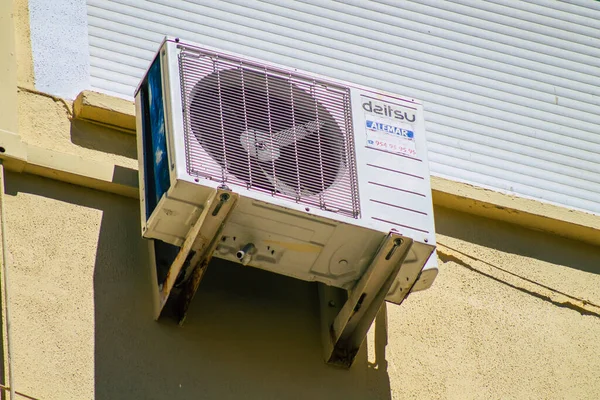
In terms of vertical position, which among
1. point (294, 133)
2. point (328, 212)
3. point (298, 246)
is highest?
point (294, 133)

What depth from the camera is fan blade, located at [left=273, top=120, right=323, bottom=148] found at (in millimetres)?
4637

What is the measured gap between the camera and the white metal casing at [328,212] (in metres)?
4.52

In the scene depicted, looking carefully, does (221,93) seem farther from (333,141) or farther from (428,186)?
(428,186)

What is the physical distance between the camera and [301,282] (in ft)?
17.0

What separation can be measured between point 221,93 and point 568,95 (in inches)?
93.0

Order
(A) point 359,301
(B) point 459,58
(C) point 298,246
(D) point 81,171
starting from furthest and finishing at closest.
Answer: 1. (B) point 459,58
2. (D) point 81,171
3. (A) point 359,301
4. (C) point 298,246

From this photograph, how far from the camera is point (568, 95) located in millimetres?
6414

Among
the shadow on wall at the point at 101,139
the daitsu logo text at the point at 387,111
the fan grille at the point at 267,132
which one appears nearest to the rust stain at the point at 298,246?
the fan grille at the point at 267,132

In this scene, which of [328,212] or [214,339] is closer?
[328,212]

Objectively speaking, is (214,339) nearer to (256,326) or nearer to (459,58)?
(256,326)

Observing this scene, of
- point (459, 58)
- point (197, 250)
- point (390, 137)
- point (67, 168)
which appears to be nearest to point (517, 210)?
point (459, 58)

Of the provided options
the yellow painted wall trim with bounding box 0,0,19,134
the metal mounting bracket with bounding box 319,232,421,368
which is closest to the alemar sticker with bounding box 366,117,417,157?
the metal mounting bracket with bounding box 319,232,421,368

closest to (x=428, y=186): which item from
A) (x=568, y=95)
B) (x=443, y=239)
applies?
(x=443, y=239)

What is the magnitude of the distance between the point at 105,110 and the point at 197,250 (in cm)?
93
